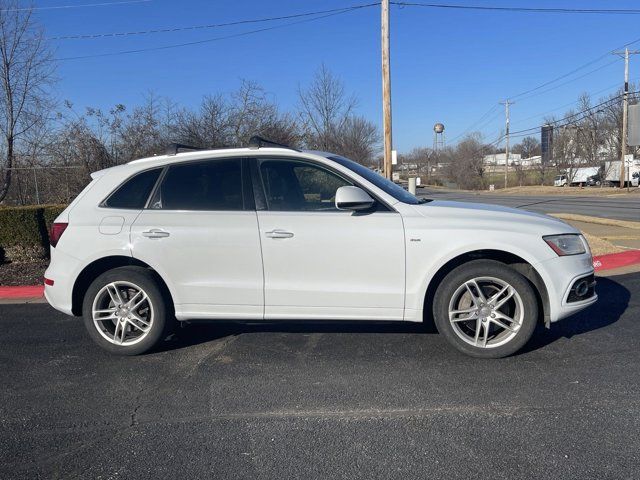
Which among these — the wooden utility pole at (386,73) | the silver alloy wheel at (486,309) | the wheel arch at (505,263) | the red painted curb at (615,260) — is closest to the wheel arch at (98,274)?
the wheel arch at (505,263)

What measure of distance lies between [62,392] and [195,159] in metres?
2.22

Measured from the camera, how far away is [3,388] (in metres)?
4.16

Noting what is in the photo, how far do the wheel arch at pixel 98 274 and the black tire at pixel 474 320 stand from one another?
2377 mm

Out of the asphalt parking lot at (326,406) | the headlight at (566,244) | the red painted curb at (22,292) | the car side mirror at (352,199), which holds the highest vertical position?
the car side mirror at (352,199)

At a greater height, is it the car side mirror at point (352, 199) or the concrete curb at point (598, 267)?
the car side mirror at point (352, 199)

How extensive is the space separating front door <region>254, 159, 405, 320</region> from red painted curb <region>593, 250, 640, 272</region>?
502 centimetres

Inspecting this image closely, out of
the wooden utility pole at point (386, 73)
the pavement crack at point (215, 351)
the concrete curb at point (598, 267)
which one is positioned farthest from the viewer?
the wooden utility pole at point (386, 73)

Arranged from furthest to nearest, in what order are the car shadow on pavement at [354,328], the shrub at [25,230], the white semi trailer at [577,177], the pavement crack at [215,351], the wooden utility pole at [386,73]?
the white semi trailer at [577,177] → the wooden utility pole at [386,73] → the shrub at [25,230] → the car shadow on pavement at [354,328] → the pavement crack at [215,351]

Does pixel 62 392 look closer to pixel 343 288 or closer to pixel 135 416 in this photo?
pixel 135 416

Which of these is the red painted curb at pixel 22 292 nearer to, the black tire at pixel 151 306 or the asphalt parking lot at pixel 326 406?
the asphalt parking lot at pixel 326 406

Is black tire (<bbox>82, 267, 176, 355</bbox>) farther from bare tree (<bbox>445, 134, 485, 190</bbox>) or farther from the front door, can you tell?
bare tree (<bbox>445, 134, 485, 190</bbox>)

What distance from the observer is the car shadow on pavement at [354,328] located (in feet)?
16.5

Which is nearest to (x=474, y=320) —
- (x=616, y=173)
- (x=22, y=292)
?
(x=22, y=292)

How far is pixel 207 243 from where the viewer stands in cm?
447
